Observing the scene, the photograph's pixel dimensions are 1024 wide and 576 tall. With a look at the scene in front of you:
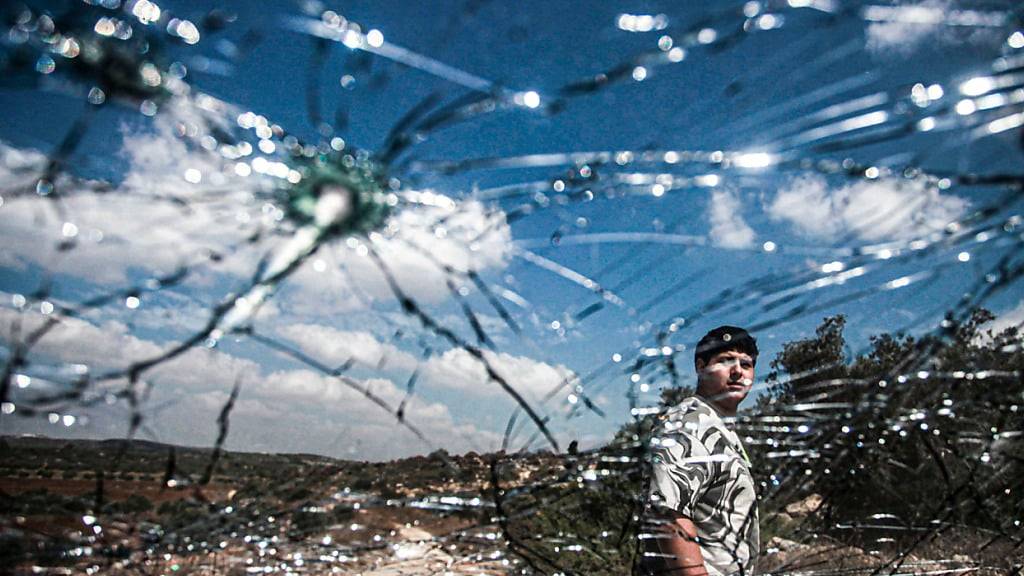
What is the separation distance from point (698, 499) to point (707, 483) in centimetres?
4

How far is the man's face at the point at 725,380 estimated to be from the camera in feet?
5.21

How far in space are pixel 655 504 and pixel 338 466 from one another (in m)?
0.71

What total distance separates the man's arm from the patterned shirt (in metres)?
0.02

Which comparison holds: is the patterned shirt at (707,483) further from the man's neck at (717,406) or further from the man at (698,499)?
the man's neck at (717,406)

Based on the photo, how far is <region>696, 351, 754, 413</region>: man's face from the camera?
1.59m

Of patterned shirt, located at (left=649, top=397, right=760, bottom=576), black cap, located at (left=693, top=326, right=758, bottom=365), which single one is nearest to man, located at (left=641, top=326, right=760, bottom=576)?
patterned shirt, located at (left=649, top=397, right=760, bottom=576)

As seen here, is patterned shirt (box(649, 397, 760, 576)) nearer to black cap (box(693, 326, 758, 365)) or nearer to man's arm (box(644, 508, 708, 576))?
man's arm (box(644, 508, 708, 576))

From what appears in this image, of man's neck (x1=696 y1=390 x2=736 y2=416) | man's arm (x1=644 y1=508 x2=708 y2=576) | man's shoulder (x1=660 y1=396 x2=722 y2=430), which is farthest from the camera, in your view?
man's neck (x1=696 y1=390 x2=736 y2=416)

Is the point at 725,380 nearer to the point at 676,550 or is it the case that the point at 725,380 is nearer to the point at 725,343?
the point at 725,343

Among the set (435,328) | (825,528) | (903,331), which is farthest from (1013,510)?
(435,328)

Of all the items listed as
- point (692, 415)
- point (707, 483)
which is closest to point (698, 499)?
point (707, 483)

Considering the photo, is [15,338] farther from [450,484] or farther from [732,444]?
[732,444]

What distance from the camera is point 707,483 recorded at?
1377mm

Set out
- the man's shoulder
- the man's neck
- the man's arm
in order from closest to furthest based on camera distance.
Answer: the man's arm → the man's shoulder → the man's neck
